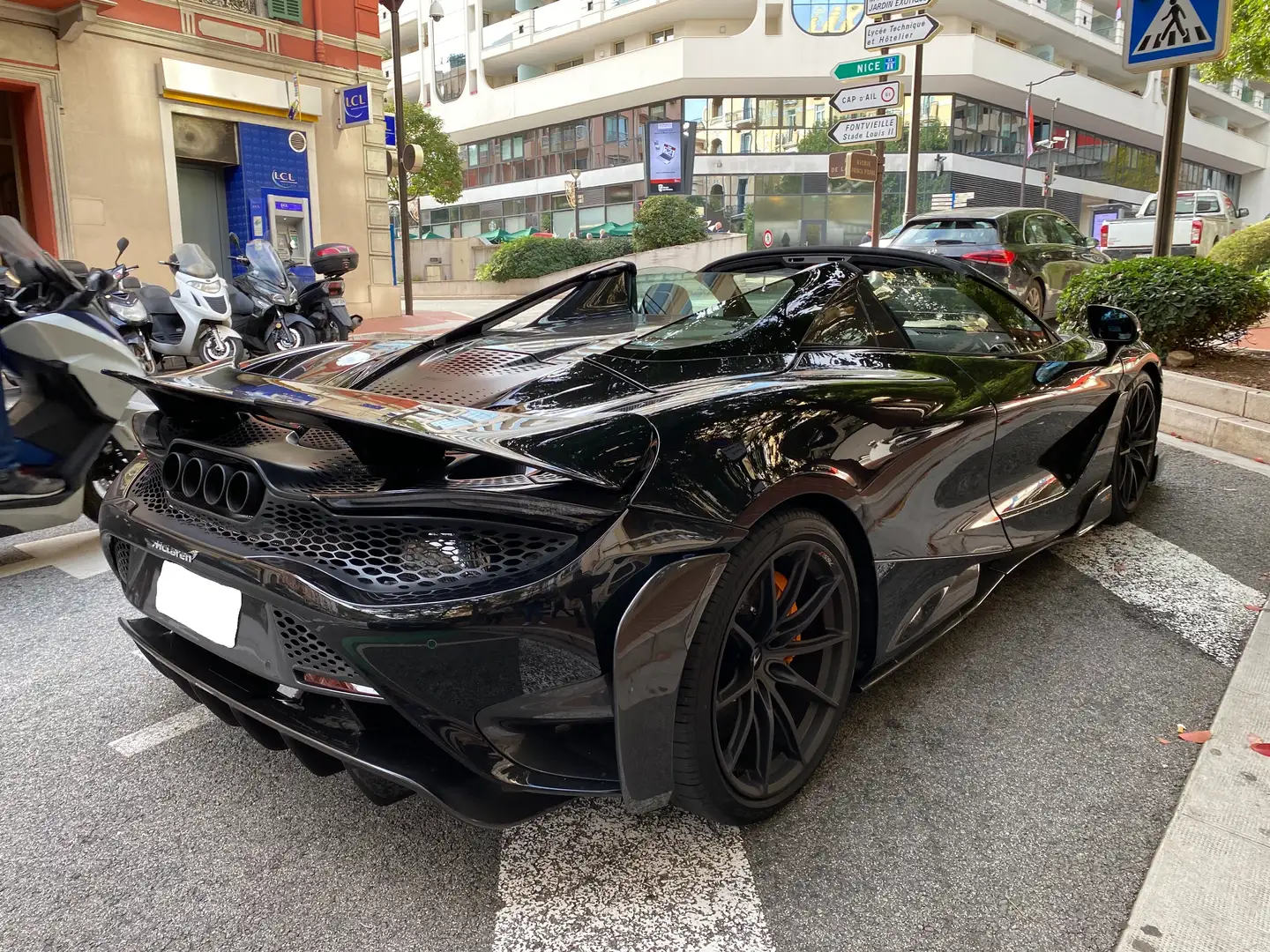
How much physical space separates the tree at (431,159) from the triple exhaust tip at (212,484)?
1477 inches

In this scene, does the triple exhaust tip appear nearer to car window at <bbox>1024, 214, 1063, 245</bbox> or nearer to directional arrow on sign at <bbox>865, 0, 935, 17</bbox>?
car window at <bbox>1024, 214, 1063, 245</bbox>

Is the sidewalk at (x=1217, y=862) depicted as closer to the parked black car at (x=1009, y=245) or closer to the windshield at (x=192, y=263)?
the parked black car at (x=1009, y=245)

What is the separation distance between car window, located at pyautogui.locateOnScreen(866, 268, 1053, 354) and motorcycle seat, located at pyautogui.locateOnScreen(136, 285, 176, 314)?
25.5 ft

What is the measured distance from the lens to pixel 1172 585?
365 centimetres

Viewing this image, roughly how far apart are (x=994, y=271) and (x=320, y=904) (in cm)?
1016

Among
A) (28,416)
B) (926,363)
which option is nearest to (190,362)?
(28,416)

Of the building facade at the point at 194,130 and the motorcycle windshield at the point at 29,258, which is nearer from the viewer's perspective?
the motorcycle windshield at the point at 29,258

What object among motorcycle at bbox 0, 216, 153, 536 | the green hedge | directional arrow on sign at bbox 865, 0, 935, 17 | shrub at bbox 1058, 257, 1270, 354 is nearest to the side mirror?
shrub at bbox 1058, 257, 1270, 354

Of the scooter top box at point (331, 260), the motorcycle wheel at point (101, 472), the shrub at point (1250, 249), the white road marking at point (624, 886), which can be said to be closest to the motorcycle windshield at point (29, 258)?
the motorcycle wheel at point (101, 472)

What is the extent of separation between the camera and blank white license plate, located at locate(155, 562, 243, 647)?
6.12 ft

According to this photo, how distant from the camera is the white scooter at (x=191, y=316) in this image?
28.3ft

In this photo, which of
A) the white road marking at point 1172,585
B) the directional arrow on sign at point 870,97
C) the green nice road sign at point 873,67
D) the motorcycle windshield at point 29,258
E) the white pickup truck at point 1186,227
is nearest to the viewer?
the white road marking at point 1172,585

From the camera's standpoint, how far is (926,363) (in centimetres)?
272

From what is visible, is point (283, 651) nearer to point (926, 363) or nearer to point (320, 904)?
point (320, 904)
